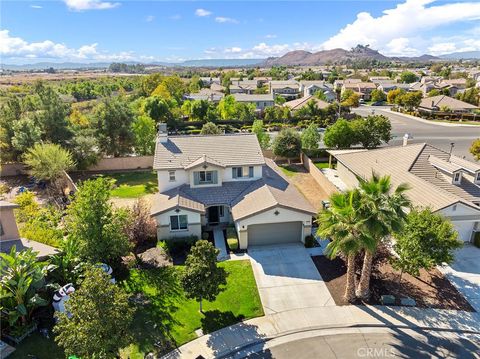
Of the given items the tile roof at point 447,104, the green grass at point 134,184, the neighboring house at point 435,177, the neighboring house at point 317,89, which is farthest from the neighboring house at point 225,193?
the neighboring house at point 317,89

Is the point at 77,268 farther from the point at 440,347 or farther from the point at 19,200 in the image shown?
the point at 440,347

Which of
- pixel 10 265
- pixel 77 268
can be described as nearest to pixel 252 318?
pixel 77 268

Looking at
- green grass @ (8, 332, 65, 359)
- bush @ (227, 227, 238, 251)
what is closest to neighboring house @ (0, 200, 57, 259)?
green grass @ (8, 332, 65, 359)

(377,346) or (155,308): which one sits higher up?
(155,308)

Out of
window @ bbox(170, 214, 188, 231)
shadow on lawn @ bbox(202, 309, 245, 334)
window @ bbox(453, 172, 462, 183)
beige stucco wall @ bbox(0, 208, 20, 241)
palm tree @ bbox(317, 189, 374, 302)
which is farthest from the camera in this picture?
window @ bbox(453, 172, 462, 183)

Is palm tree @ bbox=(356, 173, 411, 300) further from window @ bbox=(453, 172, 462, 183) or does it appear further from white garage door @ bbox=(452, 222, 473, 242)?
window @ bbox=(453, 172, 462, 183)

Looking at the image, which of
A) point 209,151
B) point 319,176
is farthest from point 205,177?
point 319,176

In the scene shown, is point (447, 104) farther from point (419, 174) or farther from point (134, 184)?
point (134, 184)
